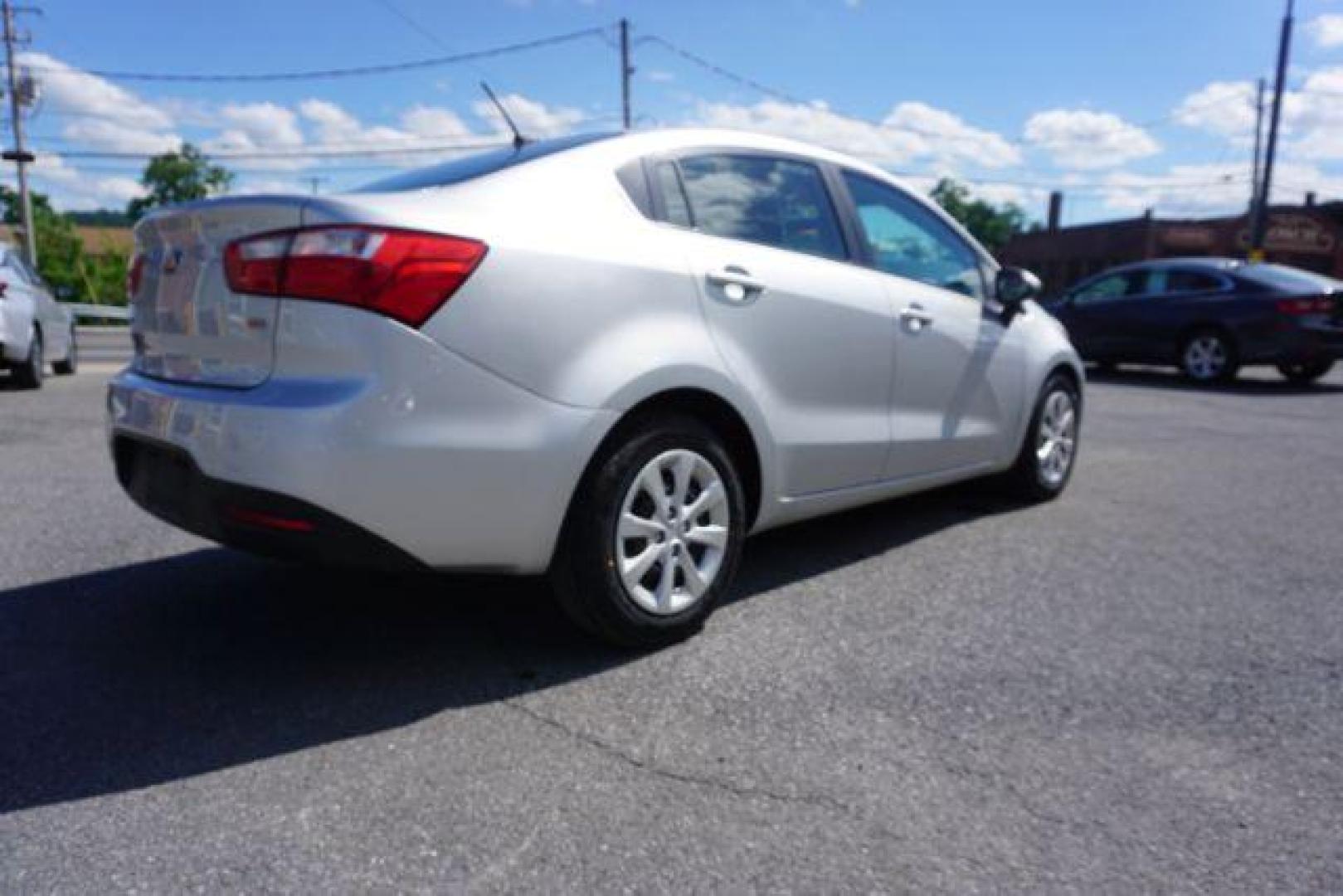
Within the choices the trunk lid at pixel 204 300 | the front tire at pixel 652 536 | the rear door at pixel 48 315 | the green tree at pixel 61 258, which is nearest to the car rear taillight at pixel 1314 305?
the front tire at pixel 652 536

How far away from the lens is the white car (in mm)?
9508

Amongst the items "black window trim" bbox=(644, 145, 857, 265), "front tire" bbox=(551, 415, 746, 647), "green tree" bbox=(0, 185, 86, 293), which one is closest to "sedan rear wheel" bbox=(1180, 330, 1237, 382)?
"black window trim" bbox=(644, 145, 857, 265)

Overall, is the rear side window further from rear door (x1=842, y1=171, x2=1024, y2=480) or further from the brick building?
the brick building

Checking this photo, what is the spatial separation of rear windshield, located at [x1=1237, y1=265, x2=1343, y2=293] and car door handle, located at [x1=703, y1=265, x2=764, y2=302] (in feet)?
36.4

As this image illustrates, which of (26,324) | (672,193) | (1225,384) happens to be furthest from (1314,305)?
(26,324)

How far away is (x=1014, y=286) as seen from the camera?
15.8 feet

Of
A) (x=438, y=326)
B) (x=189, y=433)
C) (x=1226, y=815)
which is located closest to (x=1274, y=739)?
(x=1226, y=815)

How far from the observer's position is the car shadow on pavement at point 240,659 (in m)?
2.48

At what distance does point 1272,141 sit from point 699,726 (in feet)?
100

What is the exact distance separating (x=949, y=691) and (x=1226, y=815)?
0.79m

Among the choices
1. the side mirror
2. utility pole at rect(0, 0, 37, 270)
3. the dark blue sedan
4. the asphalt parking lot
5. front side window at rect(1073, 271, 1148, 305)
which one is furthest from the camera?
utility pole at rect(0, 0, 37, 270)

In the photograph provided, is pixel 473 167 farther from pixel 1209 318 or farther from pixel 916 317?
pixel 1209 318

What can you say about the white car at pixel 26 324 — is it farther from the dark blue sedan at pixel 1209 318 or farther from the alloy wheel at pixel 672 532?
the dark blue sedan at pixel 1209 318

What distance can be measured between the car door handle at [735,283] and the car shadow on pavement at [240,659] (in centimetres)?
112
